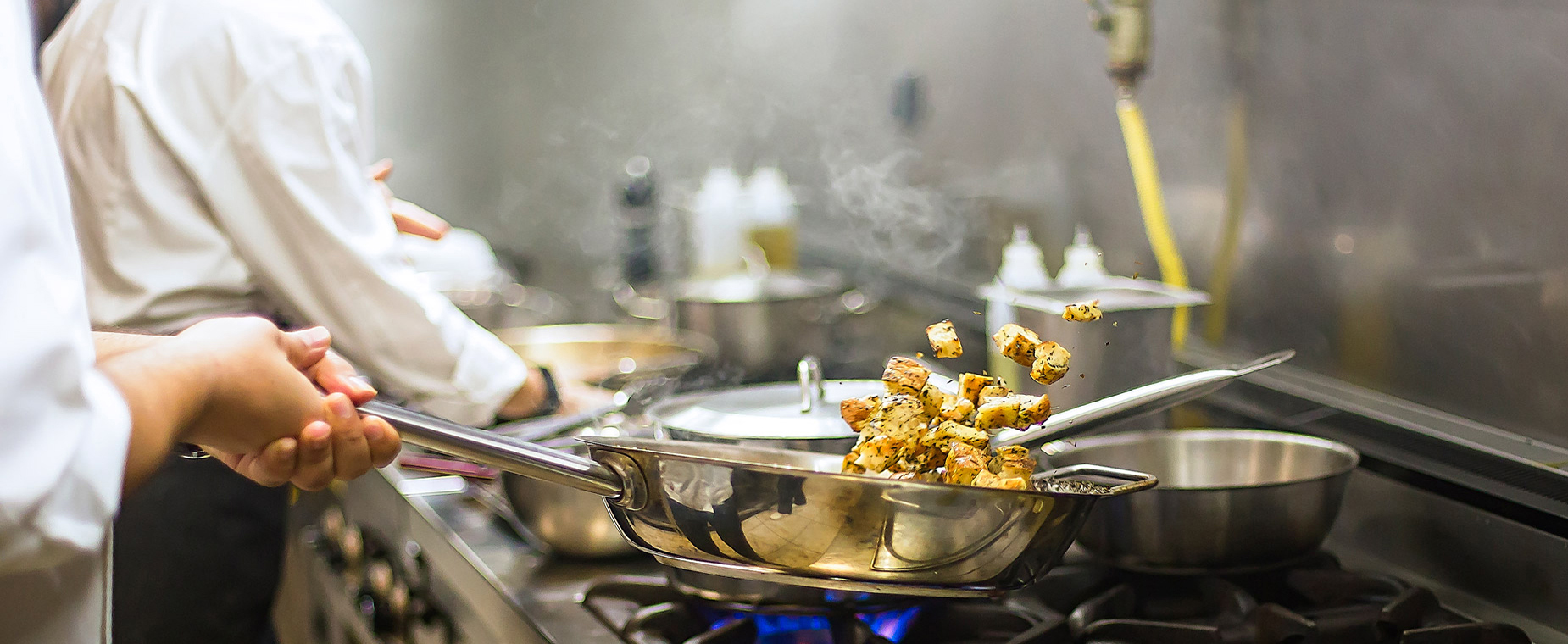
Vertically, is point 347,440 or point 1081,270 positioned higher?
point 1081,270

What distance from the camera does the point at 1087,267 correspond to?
1266 millimetres

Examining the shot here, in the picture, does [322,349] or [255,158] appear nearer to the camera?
[322,349]

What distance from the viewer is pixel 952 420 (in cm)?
84

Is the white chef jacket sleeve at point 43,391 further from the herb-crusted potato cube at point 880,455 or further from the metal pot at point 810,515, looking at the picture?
the herb-crusted potato cube at point 880,455

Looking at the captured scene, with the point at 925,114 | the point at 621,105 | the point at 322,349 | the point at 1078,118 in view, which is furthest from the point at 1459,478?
the point at 621,105

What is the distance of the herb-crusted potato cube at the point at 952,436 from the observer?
811mm

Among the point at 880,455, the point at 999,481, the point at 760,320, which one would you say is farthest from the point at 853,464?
the point at 760,320

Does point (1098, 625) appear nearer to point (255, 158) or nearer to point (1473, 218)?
point (1473, 218)

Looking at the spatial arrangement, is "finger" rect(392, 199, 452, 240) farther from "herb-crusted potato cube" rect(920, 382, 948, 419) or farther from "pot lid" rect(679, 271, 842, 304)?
"herb-crusted potato cube" rect(920, 382, 948, 419)

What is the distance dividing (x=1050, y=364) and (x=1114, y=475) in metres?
0.09

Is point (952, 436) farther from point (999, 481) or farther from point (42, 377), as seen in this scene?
point (42, 377)

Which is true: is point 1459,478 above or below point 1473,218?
below

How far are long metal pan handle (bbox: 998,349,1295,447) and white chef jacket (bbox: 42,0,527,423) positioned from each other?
871 millimetres

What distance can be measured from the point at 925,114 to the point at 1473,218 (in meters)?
1.09
